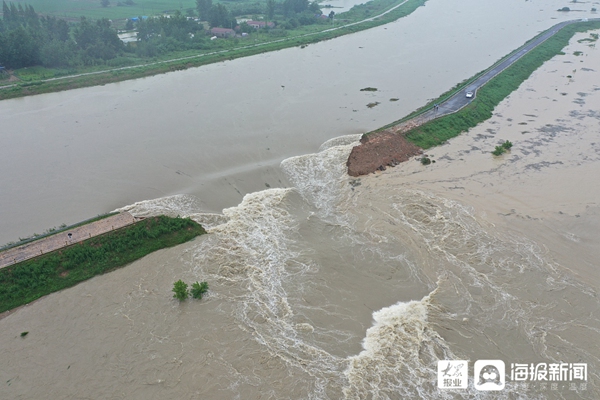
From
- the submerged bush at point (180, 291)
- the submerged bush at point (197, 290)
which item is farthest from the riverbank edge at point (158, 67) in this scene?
the submerged bush at point (197, 290)

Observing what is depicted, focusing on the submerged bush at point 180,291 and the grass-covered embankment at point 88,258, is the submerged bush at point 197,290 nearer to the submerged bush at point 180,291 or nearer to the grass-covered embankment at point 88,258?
the submerged bush at point 180,291

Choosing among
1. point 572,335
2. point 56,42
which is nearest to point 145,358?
point 572,335

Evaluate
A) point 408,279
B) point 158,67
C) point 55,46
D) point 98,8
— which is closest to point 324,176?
point 408,279

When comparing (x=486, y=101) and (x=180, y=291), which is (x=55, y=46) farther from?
(x=486, y=101)

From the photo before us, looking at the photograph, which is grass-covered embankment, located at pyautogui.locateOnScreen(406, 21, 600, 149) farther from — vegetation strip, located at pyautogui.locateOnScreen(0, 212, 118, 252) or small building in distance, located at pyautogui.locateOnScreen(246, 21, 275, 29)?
A: small building in distance, located at pyautogui.locateOnScreen(246, 21, 275, 29)

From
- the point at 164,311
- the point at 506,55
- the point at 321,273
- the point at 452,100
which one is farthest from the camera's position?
the point at 506,55

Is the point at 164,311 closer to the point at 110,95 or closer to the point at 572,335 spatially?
the point at 572,335
